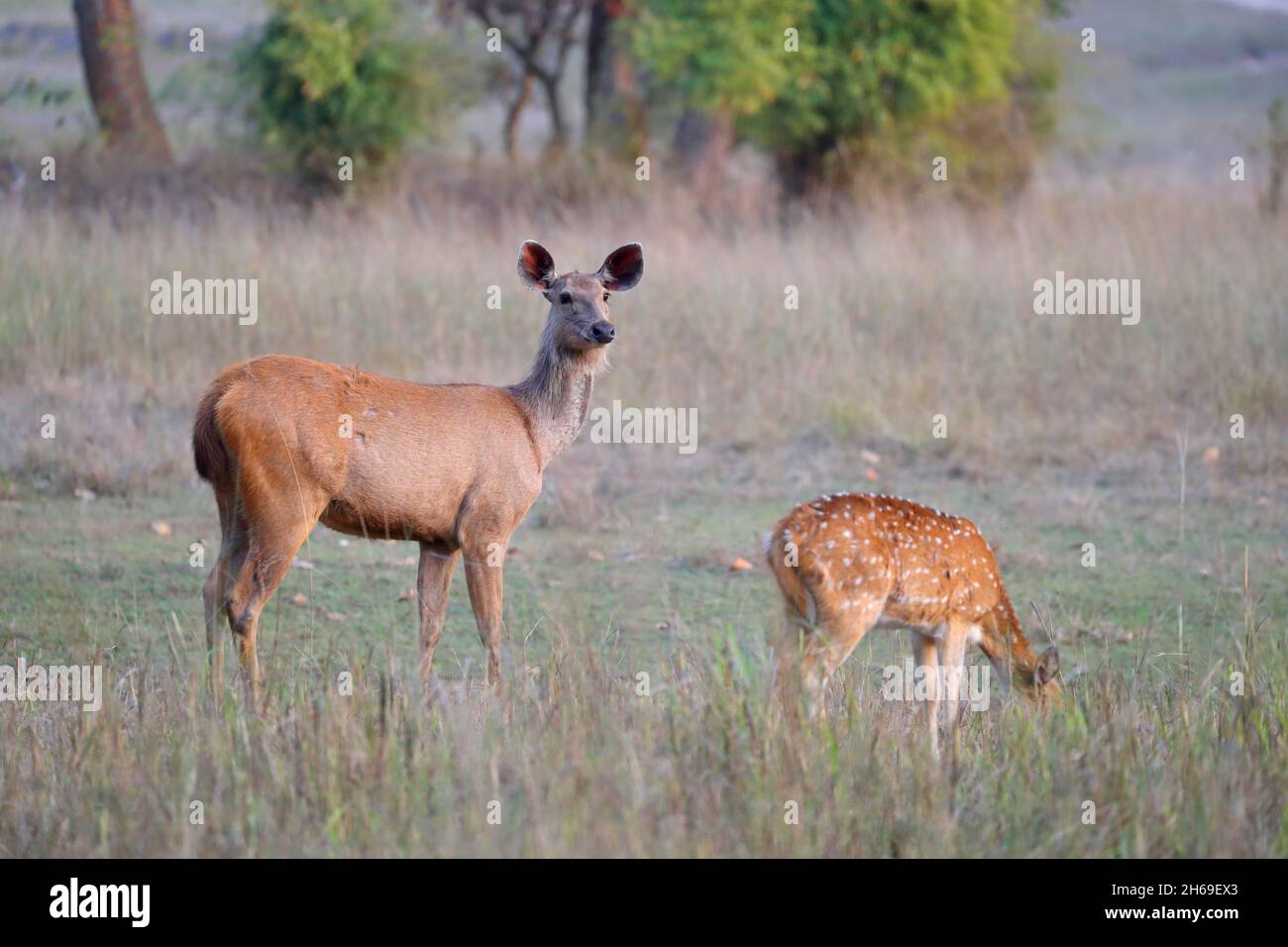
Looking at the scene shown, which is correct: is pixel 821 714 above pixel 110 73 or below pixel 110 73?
below

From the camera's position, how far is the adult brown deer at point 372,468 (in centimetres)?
676

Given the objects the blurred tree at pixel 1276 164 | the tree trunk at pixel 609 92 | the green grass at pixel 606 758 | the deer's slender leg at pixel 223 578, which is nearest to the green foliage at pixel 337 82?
the tree trunk at pixel 609 92

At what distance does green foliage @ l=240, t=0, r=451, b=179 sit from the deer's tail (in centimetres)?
1417

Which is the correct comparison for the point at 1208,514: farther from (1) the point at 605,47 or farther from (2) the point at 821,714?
(1) the point at 605,47

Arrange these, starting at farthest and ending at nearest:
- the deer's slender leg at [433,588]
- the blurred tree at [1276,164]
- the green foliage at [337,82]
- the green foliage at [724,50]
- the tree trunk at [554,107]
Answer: the tree trunk at [554,107] < the green foliage at [337,82] < the green foliage at [724,50] < the blurred tree at [1276,164] < the deer's slender leg at [433,588]

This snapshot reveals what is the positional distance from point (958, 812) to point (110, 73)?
19.7 metres

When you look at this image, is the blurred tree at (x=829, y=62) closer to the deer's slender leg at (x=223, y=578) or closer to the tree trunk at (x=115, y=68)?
the tree trunk at (x=115, y=68)

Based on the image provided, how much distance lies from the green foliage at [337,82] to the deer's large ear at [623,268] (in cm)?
1327

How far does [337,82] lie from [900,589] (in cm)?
1555

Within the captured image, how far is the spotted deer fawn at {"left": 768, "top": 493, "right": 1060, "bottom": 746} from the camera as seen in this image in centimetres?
666

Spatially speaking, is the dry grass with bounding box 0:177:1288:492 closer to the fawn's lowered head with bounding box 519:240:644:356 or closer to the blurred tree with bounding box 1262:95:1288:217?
the blurred tree with bounding box 1262:95:1288:217

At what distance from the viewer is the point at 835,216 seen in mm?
18656

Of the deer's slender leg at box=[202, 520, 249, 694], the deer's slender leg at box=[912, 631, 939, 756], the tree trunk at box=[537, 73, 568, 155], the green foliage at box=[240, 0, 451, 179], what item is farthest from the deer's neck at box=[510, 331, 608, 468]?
the tree trunk at box=[537, 73, 568, 155]
